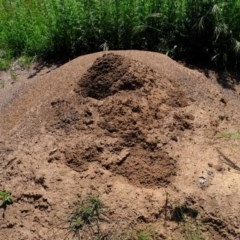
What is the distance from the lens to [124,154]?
12.3ft

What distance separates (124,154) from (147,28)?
2.16 m

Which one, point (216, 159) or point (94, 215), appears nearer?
point (94, 215)

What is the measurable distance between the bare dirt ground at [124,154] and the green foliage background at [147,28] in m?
0.93

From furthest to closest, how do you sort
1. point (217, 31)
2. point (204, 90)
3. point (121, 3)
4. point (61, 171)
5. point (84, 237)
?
point (121, 3) → point (217, 31) → point (204, 90) → point (61, 171) → point (84, 237)

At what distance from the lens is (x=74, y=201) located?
3.52 metres

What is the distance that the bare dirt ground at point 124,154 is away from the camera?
3467 mm

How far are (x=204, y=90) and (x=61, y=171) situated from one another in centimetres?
154

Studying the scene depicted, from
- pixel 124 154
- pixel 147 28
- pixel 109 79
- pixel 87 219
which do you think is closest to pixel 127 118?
pixel 124 154

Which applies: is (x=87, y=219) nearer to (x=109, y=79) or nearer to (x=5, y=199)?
(x=5, y=199)

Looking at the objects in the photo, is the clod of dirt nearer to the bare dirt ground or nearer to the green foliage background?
the bare dirt ground

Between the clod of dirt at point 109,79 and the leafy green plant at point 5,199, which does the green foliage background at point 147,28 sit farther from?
the leafy green plant at point 5,199

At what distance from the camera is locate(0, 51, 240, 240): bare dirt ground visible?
347 centimetres

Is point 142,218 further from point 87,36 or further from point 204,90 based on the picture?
point 87,36

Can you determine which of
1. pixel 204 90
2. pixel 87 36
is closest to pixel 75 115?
pixel 204 90
